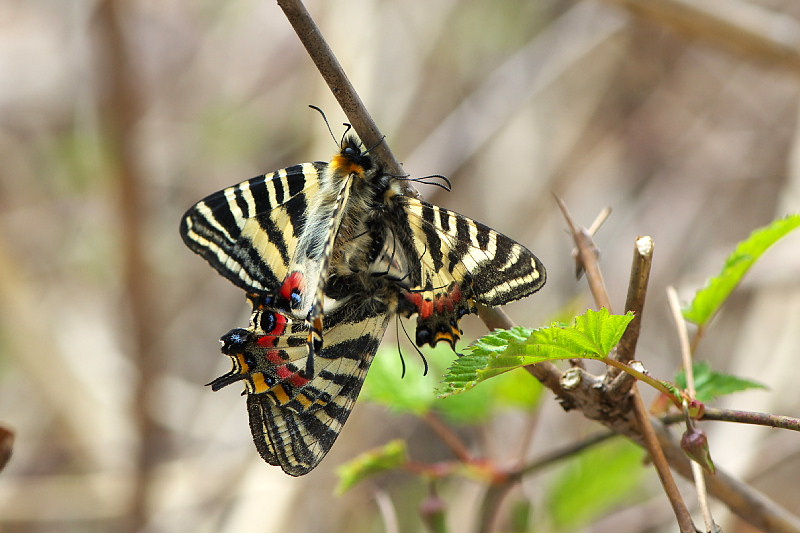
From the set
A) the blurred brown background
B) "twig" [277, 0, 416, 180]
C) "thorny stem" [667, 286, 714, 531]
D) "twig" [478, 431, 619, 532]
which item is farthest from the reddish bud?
the blurred brown background

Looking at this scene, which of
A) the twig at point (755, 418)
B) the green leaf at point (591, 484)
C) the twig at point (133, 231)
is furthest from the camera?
the twig at point (133, 231)

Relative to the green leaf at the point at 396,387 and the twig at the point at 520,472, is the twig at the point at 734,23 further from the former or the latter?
the twig at the point at 520,472

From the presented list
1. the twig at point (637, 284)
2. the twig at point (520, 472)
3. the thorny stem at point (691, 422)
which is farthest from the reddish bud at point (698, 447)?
the twig at point (520, 472)

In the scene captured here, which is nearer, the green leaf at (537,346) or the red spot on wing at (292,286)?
the green leaf at (537,346)

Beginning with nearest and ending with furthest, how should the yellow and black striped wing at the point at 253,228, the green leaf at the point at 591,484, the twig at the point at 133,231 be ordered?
1. the yellow and black striped wing at the point at 253,228
2. the green leaf at the point at 591,484
3. the twig at the point at 133,231

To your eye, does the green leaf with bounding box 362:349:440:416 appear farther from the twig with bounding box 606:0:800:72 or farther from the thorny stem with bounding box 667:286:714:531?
the twig with bounding box 606:0:800:72

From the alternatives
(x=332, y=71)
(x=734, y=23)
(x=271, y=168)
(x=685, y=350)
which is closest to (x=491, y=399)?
(x=685, y=350)

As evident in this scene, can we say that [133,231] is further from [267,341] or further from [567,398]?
[567,398]

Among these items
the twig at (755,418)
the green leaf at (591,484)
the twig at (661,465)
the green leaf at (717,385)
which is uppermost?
the twig at (755,418)
